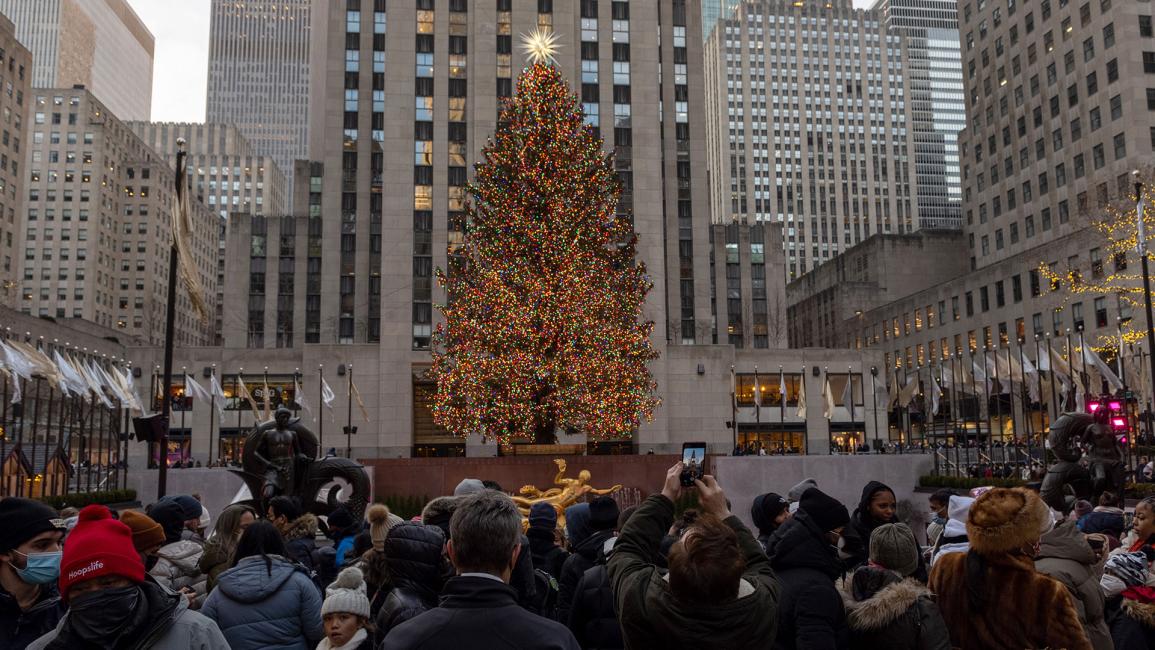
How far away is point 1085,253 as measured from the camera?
6775cm

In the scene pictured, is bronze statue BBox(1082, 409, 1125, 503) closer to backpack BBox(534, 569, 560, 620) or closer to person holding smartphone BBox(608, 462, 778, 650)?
backpack BBox(534, 569, 560, 620)

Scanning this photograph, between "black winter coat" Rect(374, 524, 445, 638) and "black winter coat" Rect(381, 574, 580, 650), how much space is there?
5.74 feet

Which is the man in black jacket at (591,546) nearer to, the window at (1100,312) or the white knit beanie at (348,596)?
the white knit beanie at (348,596)

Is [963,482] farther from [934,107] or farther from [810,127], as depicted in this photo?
[934,107]

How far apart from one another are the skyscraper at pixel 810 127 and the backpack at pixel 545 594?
496 feet

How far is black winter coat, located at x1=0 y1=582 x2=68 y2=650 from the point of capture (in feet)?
16.0

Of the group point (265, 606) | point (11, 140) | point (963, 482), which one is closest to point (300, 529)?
point (265, 606)

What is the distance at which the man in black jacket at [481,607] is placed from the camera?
3.77 metres

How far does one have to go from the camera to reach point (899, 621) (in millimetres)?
5070

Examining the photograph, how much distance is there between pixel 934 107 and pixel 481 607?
196403mm

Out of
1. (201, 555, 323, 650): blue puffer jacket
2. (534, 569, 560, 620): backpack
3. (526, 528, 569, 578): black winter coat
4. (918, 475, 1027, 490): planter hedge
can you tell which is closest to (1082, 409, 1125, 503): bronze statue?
(918, 475, 1027, 490): planter hedge

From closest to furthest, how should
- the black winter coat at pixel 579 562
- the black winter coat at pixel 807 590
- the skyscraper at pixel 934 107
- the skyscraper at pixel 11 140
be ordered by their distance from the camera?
the black winter coat at pixel 807 590 < the black winter coat at pixel 579 562 < the skyscraper at pixel 11 140 < the skyscraper at pixel 934 107

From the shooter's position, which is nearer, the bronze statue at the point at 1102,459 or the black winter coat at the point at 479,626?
the black winter coat at the point at 479,626

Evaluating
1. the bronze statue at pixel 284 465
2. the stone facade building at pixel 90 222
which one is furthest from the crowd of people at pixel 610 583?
the stone facade building at pixel 90 222
